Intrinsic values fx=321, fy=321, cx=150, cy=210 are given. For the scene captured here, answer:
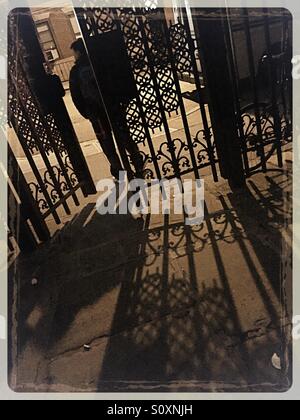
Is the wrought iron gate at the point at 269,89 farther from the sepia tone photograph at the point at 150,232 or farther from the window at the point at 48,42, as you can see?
the window at the point at 48,42

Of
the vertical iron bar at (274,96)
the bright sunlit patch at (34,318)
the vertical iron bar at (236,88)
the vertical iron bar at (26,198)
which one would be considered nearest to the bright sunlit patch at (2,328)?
the bright sunlit patch at (34,318)

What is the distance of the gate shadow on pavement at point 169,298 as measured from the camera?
2088 mm

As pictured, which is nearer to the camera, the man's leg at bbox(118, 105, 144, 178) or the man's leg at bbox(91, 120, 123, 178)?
the man's leg at bbox(118, 105, 144, 178)

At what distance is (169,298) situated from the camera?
2.61 meters

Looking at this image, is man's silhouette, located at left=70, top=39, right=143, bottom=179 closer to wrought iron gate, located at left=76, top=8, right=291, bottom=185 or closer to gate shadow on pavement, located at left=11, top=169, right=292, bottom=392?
wrought iron gate, located at left=76, top=8, right=291, bottom=185

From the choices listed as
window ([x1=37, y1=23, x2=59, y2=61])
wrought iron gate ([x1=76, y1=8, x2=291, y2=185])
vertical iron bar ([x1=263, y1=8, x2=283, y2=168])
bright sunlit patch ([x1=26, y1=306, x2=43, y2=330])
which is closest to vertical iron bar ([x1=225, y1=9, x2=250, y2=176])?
wrought iron gate ([x1=76, y1=8, x2=291, y2=185])

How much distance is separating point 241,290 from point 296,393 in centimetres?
77

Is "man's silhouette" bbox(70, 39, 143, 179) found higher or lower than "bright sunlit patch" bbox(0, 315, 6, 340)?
higher

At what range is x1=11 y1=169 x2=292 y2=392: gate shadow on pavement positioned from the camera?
2.09m

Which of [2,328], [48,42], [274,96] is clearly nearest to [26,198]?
[2,328]

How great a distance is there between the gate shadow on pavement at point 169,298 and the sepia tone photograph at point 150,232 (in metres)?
0.01

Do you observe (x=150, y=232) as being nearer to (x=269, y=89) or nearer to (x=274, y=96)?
(x=274, y=96)

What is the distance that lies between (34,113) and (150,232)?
1939 mm

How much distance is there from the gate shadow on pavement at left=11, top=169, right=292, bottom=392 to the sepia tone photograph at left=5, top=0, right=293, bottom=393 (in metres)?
0.01
